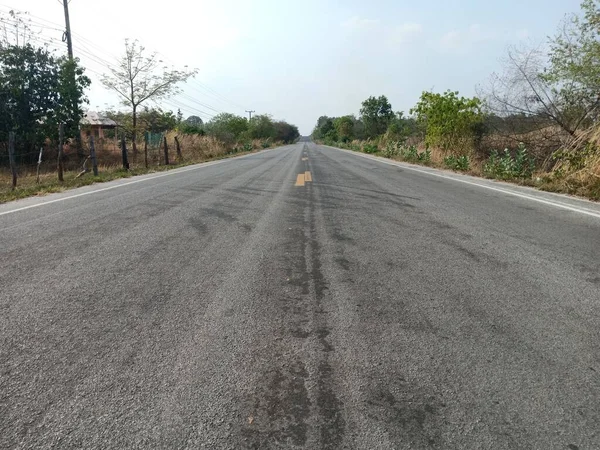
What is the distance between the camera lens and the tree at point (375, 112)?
183ft

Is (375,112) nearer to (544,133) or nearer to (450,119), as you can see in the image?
(450,119)

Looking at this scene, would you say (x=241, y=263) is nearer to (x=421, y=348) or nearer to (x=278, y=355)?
(x=278, y=355)

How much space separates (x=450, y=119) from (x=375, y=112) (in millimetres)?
41018

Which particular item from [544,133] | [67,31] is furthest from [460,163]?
[67,31]

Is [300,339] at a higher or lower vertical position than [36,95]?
lower

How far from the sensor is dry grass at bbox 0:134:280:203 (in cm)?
946

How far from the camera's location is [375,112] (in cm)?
5725

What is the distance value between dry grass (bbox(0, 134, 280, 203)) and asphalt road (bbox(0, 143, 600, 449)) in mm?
6012

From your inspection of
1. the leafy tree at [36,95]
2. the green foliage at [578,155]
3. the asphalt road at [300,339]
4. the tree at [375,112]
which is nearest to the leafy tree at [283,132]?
the tree at [375,112]

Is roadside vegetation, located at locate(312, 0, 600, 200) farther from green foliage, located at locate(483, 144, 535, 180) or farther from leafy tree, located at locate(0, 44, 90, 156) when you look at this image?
leafy tree, located at locate(0, 44, 90, 156)

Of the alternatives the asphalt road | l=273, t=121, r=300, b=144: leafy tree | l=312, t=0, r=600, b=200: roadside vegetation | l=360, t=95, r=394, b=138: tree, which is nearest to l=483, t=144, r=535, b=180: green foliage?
l=312, t=0, r=600, b=200: roadside vegetation

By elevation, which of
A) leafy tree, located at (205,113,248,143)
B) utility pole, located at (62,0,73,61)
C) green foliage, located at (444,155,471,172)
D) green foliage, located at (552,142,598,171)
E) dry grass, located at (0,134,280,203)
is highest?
utility pole, located at (62,0,73,61)

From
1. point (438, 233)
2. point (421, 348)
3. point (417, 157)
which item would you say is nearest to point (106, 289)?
point (421, 348)

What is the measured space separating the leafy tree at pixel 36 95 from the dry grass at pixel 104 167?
1.55 meters
